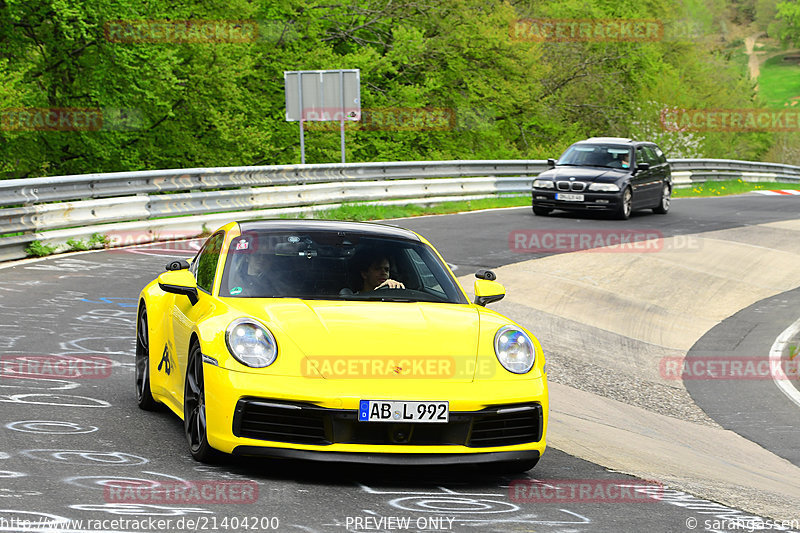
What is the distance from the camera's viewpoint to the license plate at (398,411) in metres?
5.43

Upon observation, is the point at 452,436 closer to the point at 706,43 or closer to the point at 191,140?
the point at 191,140

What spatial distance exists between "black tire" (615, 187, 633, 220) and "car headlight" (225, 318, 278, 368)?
1862 centimetres

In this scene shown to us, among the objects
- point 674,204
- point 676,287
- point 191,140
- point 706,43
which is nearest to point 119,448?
point 676,287

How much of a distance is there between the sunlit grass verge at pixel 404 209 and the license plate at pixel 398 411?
1495 cm

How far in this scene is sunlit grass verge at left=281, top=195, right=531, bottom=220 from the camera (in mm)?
21344

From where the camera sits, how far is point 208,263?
22.9ft

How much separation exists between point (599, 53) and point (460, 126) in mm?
15407

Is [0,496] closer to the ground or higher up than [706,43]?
closer to the ground

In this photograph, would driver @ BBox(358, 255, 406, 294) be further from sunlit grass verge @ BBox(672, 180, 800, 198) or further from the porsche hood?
sunlit grass verge @ BBox(672, 180, 800, 198)

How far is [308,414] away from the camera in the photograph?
5.43 meters

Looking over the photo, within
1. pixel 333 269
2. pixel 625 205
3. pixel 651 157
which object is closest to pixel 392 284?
pixel 333 269

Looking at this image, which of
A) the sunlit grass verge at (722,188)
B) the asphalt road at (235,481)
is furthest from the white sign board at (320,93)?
the asphalt road at (235,481)

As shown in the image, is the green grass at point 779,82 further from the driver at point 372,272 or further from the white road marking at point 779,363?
the driver at point 372,272

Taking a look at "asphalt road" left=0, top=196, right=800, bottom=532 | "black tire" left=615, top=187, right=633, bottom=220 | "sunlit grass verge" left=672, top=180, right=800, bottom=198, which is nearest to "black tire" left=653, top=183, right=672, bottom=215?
"black tire" left=615, top=187, right=633, bottom=220
